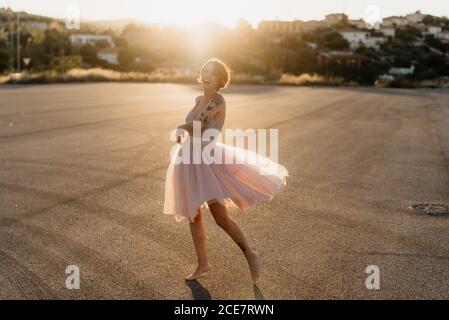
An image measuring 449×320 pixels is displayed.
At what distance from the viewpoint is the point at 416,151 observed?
13656 mm

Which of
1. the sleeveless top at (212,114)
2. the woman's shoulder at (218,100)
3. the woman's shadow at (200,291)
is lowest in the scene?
the woman's shadow at (200,291)

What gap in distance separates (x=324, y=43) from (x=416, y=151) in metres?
108

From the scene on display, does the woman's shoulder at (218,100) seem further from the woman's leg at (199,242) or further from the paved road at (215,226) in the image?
the paved road at (215,226)

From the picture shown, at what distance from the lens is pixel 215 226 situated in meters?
6.93

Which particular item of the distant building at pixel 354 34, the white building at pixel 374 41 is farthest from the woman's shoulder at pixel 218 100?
the distant building at pixel 354 34

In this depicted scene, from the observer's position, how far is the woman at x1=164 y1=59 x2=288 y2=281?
4.83m

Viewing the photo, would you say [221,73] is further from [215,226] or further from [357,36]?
[357,36]

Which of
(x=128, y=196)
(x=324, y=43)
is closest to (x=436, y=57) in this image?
(x=324, y=43)

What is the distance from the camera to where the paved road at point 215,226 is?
197 inches

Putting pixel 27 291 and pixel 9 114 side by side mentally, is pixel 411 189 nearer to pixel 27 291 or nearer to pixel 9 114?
pixel 27 291

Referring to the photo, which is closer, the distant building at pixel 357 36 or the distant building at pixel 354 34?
the distant building at pixel 357 36

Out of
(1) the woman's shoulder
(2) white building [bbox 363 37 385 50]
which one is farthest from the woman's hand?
(2) white building [bbox 363 37 385 50]

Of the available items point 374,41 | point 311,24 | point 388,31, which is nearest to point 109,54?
point 374,41

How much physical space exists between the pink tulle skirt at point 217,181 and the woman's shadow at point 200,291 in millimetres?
589
